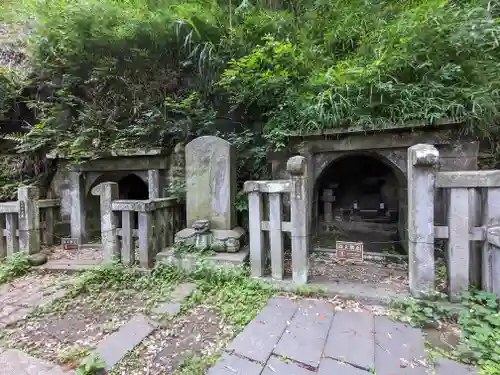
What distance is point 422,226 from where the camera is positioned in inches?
101

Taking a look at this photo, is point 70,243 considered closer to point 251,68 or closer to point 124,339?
point 124,339

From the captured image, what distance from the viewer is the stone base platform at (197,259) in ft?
11.2

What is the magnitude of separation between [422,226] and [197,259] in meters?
2.70

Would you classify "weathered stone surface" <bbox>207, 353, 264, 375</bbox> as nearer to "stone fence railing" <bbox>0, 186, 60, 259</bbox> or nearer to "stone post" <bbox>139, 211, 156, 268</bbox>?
"stone post" <bbox>139, 211, 156, 268</bbox>

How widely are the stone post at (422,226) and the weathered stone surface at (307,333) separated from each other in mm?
959

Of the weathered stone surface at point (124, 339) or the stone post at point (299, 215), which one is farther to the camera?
the stone post at point (299, 215)

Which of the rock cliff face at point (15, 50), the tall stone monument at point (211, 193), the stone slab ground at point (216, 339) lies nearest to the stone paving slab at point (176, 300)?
the stone slab ground at point (216, 339)

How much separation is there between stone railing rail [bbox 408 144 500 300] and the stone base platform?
2.00 metres

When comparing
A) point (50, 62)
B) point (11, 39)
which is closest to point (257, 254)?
point (50, 62)

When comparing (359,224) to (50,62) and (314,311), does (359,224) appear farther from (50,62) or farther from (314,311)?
Result: (50,62)

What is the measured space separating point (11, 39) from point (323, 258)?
8.82 meters

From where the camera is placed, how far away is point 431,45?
348 cm

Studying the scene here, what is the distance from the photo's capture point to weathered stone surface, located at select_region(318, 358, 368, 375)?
1.75 metres

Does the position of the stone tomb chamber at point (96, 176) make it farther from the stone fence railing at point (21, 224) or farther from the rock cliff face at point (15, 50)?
the rock cliff face at point (15, 50)
